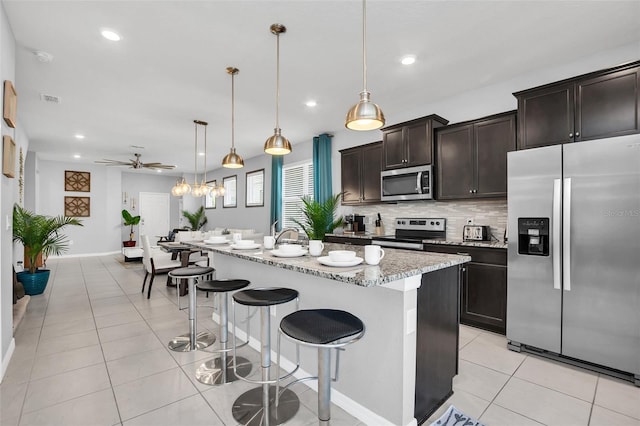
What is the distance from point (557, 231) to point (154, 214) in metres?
11.9

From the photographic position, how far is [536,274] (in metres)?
2.70

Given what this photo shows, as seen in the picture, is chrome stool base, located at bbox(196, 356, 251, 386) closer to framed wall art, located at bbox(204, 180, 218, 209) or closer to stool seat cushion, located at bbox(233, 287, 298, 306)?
stool seat cushion, located at bbox(233, 287, 298, 306)

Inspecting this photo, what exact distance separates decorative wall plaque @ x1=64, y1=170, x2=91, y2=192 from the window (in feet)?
22.2

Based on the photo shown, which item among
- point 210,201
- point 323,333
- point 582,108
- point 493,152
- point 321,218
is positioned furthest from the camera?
point 210,201

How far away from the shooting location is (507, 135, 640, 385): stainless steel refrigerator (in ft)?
7.48

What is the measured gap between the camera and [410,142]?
4129 millimetres

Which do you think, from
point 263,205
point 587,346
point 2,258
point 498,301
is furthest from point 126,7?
point 263,205

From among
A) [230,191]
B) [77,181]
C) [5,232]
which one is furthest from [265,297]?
[77,181]

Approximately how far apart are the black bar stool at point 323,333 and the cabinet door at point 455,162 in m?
2.68

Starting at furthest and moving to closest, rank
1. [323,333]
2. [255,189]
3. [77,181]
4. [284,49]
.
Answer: [77,181], [255,189], [284,49], [323,333]

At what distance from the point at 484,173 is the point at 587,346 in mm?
1867

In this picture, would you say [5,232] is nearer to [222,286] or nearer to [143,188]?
[222,286]

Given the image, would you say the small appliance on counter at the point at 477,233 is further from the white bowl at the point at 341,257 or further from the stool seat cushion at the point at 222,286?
the stool seat cushion at the point at 222,286

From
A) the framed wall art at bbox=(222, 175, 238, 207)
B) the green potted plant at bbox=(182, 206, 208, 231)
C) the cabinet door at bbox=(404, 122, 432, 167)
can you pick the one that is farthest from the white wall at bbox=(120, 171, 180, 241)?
the cabinet door at bbox=(404, 122, 432, 167)
